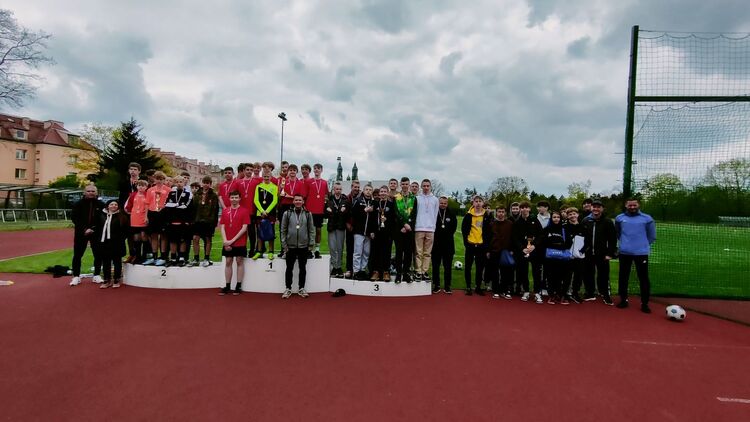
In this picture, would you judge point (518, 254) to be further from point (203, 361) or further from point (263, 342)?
point (203, 361)

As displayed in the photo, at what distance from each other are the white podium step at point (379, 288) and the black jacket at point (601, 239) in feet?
11.0

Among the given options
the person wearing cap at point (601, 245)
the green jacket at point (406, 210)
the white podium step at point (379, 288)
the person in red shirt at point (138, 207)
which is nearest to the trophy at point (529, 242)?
the person wearing cap at point (601, 245)

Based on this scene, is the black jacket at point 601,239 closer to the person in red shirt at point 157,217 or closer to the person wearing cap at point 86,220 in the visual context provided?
the person in red shirt at point 157,217

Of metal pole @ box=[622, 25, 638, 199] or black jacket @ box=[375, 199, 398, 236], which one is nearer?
black jacket @ box=[375, 199, 398, 236]

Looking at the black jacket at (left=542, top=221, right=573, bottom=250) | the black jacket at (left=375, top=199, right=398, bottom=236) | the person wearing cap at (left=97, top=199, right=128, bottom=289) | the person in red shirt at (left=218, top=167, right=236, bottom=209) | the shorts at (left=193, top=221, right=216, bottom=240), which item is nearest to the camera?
the black jacket at (left=542, top=221, right=573, bottom=250)

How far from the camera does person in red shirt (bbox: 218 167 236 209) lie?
7.81 meters

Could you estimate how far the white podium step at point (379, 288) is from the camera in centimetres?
722

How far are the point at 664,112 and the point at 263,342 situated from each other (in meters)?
9.20

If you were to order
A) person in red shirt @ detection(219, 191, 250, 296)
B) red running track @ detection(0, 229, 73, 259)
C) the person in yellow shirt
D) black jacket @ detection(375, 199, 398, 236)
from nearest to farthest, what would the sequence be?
person in red shirt @ detection(219, 191, 250, 296) → black jacket @ detection(375, 199, 398, 236) → the person in yellow shirt → red running track @ detection(0, 229, 73, 259)

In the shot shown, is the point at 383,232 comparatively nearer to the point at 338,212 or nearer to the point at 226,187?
the point at 338,212

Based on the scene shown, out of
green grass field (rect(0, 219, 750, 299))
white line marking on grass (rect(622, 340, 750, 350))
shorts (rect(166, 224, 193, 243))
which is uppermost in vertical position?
shorts (rect(166, 224, 193, 243))

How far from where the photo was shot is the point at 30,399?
3.18 metres

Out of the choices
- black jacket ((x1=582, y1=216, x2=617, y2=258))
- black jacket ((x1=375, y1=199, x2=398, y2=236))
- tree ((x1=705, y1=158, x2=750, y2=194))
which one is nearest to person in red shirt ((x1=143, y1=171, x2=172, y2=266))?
black jacket ((x1=375, y1=199, x2=398, y2=236))

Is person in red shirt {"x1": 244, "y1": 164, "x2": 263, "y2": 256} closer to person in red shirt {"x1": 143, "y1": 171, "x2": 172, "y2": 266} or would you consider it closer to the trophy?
person in red shirt {"x1": 143, "y1": 171, "x2": 172, "y2": 266}
